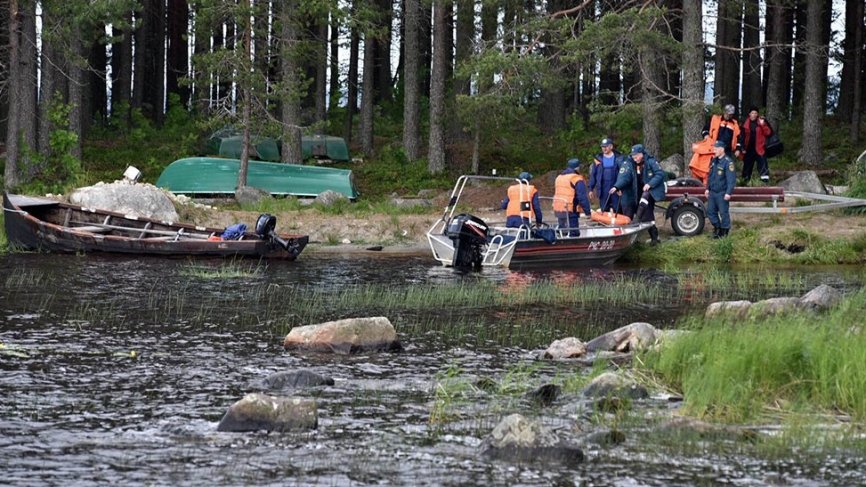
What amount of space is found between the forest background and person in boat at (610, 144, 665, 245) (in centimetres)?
287

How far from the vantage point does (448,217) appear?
24234mm

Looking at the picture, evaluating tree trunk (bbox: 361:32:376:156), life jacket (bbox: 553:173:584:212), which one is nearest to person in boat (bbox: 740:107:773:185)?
life jacket (bbox: 553:173:584:212)

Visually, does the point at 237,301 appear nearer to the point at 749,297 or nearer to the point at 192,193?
the point at 749,297

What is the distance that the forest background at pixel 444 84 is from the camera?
91.8 ft

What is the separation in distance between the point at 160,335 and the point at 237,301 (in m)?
3.21

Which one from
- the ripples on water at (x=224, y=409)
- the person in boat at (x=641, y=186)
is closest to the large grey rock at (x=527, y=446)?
the ripples on water at (x=224, y=409)

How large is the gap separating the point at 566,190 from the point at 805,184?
266 inches

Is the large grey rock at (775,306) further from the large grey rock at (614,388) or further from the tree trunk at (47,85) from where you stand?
the tree trunk at (47,85)

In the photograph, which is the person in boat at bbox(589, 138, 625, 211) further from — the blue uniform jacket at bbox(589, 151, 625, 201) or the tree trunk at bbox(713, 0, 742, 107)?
the tree trunk at bbox(713, 0, 742, 107)

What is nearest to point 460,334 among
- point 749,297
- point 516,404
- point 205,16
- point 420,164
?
point 516,404

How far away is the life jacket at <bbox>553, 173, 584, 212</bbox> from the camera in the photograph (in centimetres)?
2344

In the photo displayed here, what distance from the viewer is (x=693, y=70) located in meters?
28.0

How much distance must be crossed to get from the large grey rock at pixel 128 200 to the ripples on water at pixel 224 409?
8461mm

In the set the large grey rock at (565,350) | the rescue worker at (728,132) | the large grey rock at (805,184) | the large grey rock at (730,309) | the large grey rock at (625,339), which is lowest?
the large grey rock at (565,350)
